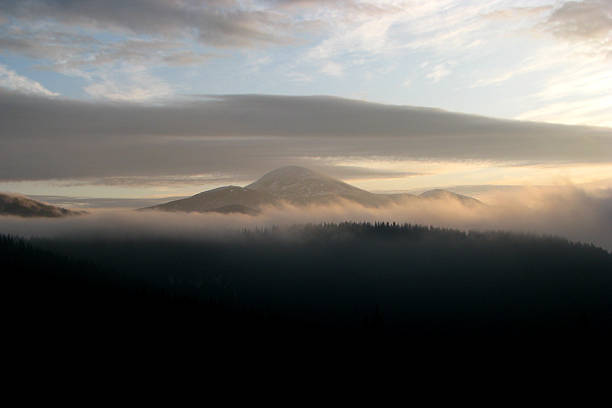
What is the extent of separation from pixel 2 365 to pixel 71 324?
105ft

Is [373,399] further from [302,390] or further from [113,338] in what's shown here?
[113,338]

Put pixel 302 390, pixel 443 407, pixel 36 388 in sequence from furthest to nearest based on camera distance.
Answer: pixel 443 407 < pixel 302 390 < pixel 36 388

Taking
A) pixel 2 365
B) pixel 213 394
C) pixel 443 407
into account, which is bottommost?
pixel 443 407

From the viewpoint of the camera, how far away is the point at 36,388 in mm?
149000

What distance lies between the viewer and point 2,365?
158m

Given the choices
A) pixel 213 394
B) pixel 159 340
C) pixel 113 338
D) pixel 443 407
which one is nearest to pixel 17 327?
pixel 113 338

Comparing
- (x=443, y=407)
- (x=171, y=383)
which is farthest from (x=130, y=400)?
(x=443, y=407)

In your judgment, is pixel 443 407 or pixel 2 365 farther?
pixel 443 407

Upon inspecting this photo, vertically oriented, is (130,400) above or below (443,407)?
above

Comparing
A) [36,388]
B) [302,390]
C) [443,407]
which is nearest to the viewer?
[36,388]

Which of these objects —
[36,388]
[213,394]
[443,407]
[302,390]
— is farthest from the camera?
[443,407]

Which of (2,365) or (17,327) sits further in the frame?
(17,327)

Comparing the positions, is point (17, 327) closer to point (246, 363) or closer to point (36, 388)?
point (36, 388)

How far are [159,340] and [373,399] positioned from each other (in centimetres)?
8219
